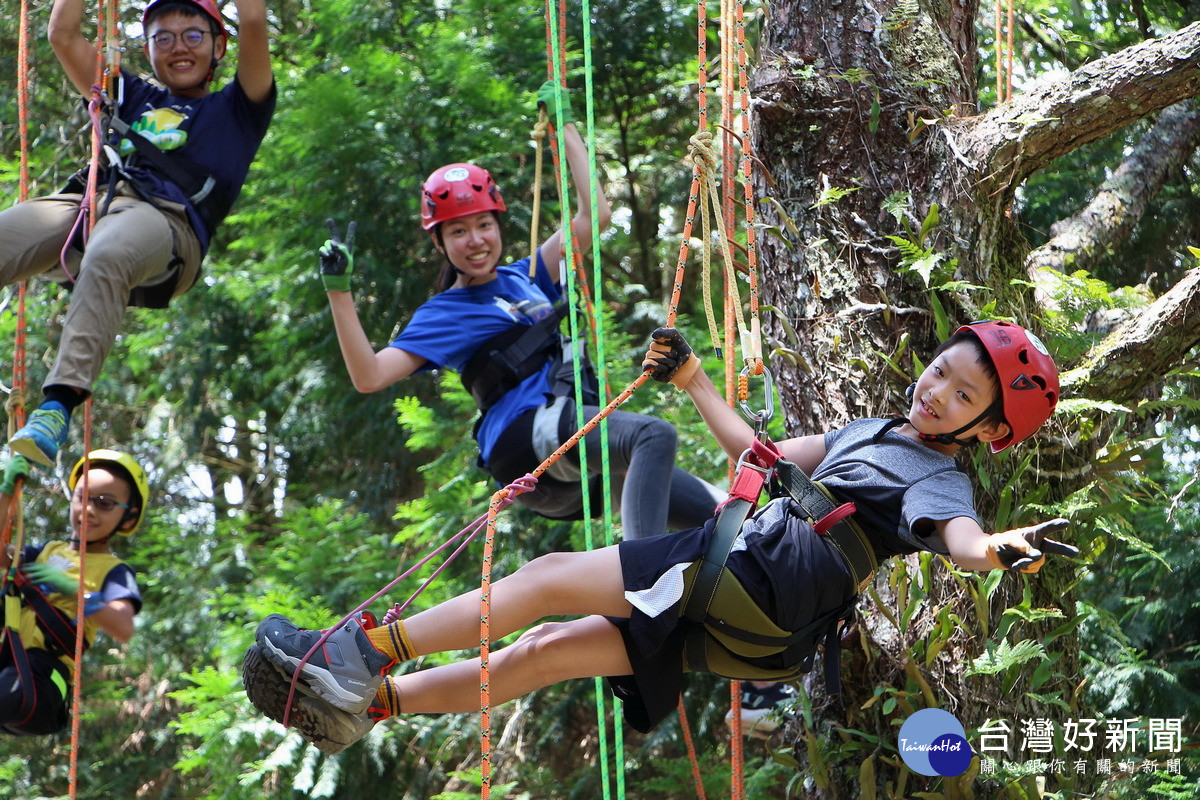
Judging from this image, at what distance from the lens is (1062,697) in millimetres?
3387

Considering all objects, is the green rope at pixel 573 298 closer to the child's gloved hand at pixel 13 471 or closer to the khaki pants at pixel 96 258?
the khaki pants at pixel 96 258

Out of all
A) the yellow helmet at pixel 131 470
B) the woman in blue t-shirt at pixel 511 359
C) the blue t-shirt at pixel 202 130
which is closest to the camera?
the woman in blue t-shirt at pixel 511 359

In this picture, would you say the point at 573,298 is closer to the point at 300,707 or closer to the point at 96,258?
the point at 96,258

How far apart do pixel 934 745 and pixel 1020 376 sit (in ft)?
3.69

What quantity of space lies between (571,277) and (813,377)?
0.76 metres

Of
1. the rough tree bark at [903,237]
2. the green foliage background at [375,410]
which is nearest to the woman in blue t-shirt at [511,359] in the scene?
the rough tree bark at [903,237]

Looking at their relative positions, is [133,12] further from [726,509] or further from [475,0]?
[726,509]

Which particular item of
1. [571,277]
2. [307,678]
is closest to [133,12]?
[571,277]

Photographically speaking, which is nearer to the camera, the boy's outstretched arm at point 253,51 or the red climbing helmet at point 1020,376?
the red climbing helmet at point 1020,376

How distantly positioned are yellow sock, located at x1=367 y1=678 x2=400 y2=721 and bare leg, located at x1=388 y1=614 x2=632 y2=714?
0.02 meters

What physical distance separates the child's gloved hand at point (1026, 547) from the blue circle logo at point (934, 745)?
1.20 m

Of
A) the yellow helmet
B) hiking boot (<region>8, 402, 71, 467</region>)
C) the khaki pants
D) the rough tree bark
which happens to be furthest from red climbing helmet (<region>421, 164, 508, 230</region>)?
the yellow helmet

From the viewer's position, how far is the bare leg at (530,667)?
104 inches

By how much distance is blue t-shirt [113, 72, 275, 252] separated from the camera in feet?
12.1
